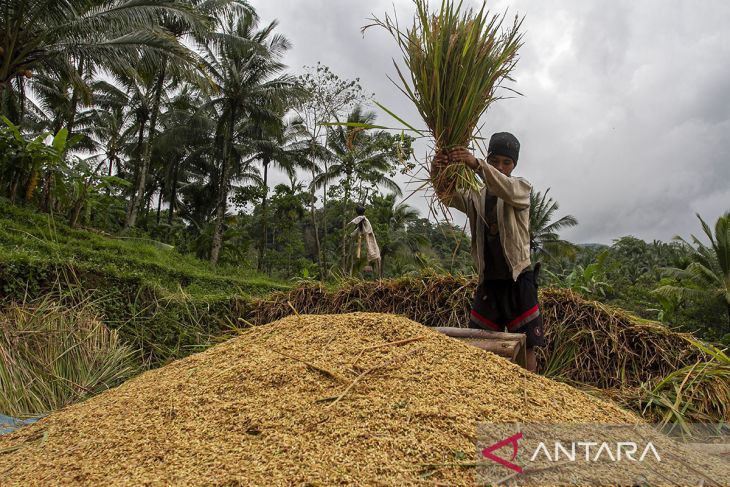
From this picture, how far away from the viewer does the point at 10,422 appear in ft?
7.22

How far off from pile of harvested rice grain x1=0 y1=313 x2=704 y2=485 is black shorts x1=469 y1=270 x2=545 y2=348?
1.88 feet

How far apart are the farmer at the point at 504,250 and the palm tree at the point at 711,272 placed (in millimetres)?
15312

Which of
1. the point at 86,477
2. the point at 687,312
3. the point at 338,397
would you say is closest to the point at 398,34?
the point at 338,397

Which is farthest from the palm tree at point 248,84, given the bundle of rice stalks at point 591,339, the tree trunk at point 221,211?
the bundle of rice stalks at point 591,339

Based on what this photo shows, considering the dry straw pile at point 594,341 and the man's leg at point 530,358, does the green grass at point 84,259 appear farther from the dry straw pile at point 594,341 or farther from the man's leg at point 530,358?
the man's leg at point 530,358

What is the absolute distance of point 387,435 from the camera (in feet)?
4.16

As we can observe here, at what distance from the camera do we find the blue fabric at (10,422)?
1991 mm

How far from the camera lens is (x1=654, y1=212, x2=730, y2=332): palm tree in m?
14.9

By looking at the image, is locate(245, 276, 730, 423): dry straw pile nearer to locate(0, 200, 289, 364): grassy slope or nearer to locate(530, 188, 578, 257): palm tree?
locate(0, 200, 289, 364): grassy slope

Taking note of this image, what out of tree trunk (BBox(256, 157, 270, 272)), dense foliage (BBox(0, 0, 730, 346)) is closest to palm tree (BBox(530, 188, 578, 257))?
dense foliage (BBox(0, 0, 730, 346))

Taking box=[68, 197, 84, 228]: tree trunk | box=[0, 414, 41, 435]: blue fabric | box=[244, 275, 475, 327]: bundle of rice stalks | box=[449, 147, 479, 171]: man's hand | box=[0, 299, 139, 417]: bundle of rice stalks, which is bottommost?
box=[0, 414, 41, 435]: blue fabric

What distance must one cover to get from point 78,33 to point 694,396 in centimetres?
986

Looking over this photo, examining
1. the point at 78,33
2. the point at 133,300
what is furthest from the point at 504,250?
the point at 78,33

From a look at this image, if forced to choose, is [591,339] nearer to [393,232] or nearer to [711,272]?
[711,272]
